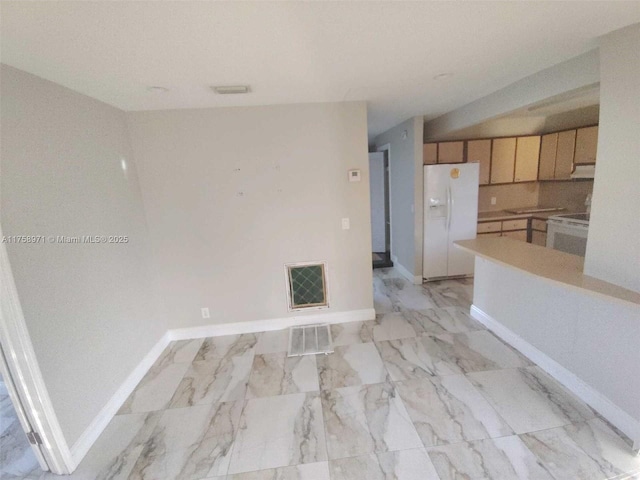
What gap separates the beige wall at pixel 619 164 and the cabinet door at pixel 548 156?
10.8 feet

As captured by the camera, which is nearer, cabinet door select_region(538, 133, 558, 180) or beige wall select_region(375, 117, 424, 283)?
beige wall select_region(375, 117, 424, 283)

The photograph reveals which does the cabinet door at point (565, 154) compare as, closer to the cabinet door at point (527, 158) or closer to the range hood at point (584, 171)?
the range hood at point (584, 171)

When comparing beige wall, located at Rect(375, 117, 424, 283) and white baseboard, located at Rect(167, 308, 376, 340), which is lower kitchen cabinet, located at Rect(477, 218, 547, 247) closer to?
beige wall, located at Rect(375, 117, 424, 283)

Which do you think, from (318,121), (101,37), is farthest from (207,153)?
(101,37)

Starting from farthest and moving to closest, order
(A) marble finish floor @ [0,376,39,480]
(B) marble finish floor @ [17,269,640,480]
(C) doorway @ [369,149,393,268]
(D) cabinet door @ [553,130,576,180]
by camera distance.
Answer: (C) doorway @ [369,149,393,268], (D) cabinet door @ [553,130,576,180], (A) marble finish floor @ [0,376,39,480], (B) marble finish floor @ [17,269,640,480]

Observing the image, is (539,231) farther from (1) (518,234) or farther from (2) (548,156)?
(2) (548,156)

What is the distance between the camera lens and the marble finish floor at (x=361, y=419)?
1.50m

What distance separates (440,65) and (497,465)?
2.43 m

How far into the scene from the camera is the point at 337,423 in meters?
1.79

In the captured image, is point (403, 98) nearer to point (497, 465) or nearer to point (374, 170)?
point (374, 170)

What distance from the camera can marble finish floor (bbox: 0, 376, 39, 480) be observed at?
1619 millimetres

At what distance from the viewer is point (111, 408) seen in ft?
6.49

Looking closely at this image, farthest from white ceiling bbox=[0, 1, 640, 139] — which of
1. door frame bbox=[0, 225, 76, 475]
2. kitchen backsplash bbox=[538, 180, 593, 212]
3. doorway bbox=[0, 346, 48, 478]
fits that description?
kitchen backsplash bbox=[538, 180, 593, 212]

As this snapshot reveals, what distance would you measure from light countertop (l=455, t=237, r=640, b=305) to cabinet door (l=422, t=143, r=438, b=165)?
5.67 feet
